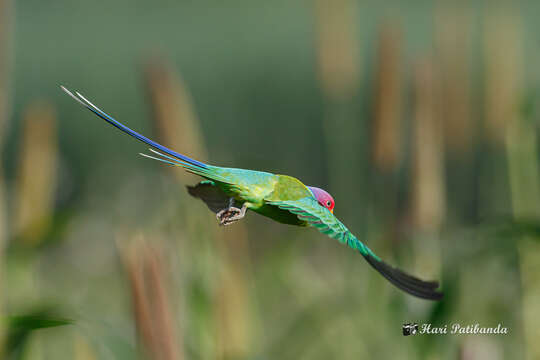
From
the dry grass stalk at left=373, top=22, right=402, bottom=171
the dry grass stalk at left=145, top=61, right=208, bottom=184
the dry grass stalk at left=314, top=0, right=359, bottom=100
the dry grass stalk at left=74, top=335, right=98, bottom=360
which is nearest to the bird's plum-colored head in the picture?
the dry grass stalk at left=145, top=61, right=208, bottom=184

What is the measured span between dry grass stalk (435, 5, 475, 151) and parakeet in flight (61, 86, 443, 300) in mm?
936

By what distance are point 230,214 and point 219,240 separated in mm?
602

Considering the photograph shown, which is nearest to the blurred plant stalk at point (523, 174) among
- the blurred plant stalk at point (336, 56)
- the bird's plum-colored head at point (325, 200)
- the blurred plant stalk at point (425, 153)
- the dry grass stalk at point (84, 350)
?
the blurred plant stalk at point (425, 153)

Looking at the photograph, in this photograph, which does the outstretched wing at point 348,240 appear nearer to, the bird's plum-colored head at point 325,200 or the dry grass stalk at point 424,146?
the bird's plum-colored head at point 325,200

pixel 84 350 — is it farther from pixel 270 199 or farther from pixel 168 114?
pixel 270 199

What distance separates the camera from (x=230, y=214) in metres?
0.25

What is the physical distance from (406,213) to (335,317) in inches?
7.0

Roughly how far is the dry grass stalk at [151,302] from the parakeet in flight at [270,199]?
195 millimetres

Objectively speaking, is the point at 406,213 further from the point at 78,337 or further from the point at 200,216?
the point at 78,337

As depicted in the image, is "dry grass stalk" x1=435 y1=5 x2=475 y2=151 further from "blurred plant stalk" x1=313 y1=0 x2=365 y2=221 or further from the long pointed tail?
the long pointed tail

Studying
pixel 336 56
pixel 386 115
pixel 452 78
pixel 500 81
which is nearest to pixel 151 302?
pixel 386 115

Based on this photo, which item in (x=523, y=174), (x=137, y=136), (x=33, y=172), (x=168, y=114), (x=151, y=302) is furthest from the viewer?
(x=523, y=174)

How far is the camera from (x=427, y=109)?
86cm

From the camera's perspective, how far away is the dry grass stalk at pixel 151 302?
17.8 inches
